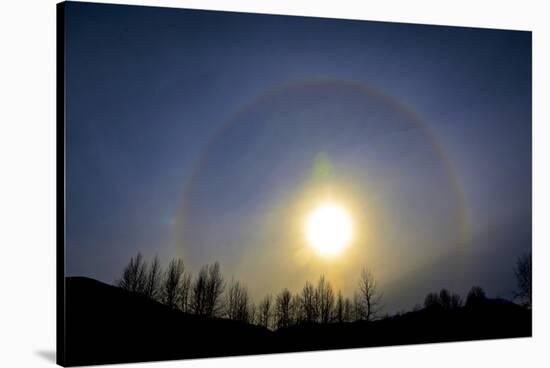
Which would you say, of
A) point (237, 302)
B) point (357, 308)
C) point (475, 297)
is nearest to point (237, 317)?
point (237, 302)

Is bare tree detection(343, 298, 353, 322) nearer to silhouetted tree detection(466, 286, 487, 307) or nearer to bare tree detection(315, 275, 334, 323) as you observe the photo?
bare tree detection(315, 275, 334, 323)

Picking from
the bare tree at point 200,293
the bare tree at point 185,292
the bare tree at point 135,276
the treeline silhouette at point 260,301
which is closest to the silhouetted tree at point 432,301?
the treeline silhouette at point 260,301

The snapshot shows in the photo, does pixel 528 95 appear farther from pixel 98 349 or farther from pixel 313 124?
pixel 98 349

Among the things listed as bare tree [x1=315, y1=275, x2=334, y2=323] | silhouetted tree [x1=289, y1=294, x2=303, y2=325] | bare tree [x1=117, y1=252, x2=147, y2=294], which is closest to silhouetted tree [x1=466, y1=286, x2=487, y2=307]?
bare tree [x1=315, y1=275, x2=334, y2=323]

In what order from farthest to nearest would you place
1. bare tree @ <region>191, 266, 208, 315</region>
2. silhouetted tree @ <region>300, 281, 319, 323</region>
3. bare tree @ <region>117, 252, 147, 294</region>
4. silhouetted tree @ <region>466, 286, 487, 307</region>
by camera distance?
1. silhouetted tree @ <region>466, 286, 487, 307</region>
2. silhouetted tree @ <region>300, 281, 319, 323</region>
3. bare tree @ <region>191, 266, 208, 315</region>
4. bare tree @ <region>117, 252, 147, 294</region>

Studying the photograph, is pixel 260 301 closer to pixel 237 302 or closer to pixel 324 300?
pixel 237 302

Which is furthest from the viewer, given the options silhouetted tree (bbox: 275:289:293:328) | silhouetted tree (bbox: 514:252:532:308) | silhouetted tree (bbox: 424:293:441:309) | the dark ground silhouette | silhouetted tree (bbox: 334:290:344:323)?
silhouetted tree (bbox: 514:252:532:308)

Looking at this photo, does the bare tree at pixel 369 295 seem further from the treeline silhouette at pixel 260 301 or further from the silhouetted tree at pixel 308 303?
the silhouetted tree at pixel 308 303
